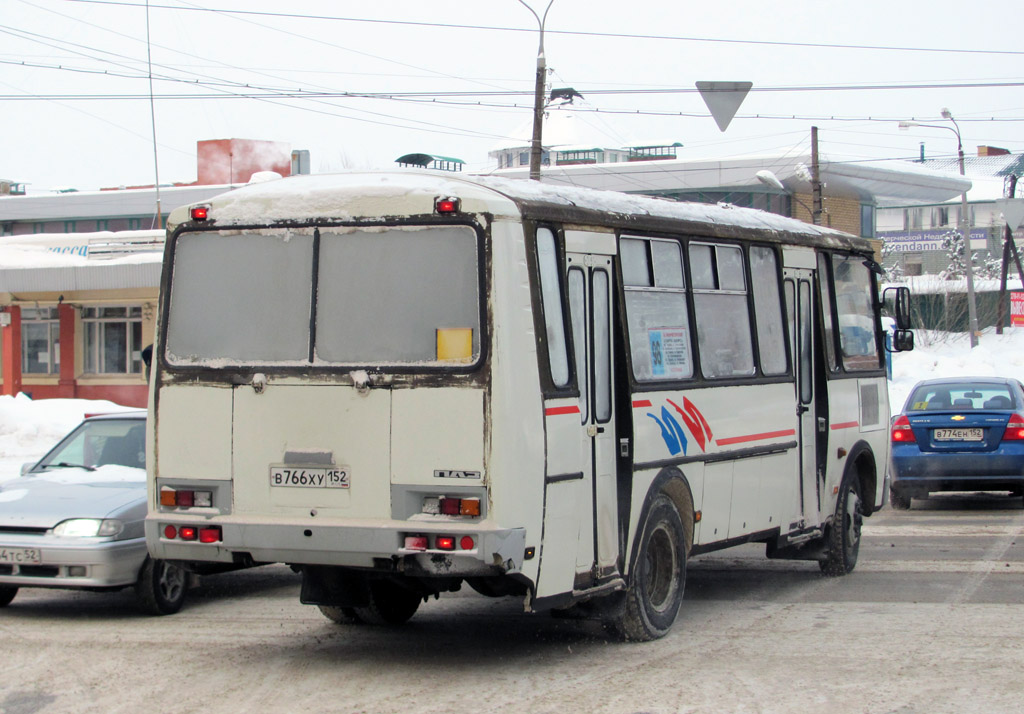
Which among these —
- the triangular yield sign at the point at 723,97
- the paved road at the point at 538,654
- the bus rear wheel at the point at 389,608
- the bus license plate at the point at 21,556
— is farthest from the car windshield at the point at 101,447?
the triangular yield sign at the point at 723,97

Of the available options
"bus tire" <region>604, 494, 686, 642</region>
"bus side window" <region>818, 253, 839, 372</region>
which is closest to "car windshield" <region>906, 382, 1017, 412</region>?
"bus side window" <region>818, 253, 839, 372</region>

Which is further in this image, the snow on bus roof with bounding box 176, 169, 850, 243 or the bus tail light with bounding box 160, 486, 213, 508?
the bus tail light with bounding box 160, 486, 213, 508

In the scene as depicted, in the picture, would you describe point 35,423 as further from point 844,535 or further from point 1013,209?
point 1013,209

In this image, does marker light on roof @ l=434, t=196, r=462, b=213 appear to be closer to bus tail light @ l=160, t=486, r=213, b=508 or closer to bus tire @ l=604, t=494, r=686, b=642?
bus tail light @ l=160, t=486, r=213, b=508

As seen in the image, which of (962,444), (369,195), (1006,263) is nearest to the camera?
(369,195)

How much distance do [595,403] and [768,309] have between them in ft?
9.85

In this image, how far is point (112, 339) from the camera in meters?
35.2

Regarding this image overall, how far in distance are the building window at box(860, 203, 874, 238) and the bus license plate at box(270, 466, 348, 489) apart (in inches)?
1944

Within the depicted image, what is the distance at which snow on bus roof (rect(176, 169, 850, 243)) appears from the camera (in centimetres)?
718

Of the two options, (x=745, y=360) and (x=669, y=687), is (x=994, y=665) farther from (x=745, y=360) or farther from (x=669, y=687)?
(x=745, y=360)

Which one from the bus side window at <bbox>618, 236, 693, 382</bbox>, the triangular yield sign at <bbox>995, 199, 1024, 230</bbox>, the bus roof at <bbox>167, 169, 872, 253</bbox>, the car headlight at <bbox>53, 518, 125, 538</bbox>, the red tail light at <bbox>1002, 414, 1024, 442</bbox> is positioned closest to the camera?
the bus roof at <bbox>167, 169, 872, 253</bbox>

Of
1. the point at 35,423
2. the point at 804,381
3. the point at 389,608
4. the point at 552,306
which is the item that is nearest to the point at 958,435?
the point at 804,381

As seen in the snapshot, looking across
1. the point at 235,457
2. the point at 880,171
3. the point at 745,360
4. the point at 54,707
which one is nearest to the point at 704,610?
the point at 745,360

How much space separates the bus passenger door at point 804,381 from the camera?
10672 millimetres
